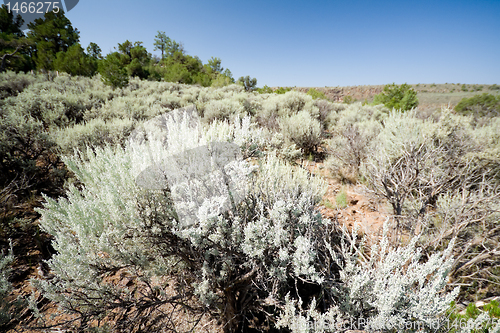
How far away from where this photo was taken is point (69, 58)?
15.7m

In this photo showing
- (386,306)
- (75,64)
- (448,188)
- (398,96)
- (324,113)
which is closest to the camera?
(386,306)

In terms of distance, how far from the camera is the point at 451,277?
233cm

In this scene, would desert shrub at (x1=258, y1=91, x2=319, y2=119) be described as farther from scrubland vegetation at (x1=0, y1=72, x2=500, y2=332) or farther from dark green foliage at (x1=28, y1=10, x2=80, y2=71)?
dark green foliage at (x1=28, y1=10, x2=80, y2=71)

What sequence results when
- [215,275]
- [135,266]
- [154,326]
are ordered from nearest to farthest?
1. [135,266]
2. [215,275]
3. [154,326]

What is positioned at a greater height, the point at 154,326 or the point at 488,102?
the point at 488,102

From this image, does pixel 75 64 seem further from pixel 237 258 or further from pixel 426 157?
pixel 426 157

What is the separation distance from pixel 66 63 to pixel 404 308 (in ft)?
74.5

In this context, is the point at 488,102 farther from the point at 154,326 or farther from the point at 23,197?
the point at 23,197

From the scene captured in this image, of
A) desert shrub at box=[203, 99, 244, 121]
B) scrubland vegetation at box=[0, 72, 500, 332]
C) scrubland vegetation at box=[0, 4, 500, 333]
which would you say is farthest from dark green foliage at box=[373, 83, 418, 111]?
scrubland vegetation at box=[0, 72, 500, 332]

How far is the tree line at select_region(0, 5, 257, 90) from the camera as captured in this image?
1490 cm

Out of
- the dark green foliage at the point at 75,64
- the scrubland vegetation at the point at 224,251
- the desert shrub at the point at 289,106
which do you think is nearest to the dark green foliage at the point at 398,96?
the desert shrub at the point at 289,106

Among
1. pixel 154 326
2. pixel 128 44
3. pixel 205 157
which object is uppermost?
pixel 128 44

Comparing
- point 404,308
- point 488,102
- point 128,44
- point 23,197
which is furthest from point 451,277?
point 128,44

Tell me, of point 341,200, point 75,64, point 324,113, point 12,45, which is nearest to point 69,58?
point 75,64
